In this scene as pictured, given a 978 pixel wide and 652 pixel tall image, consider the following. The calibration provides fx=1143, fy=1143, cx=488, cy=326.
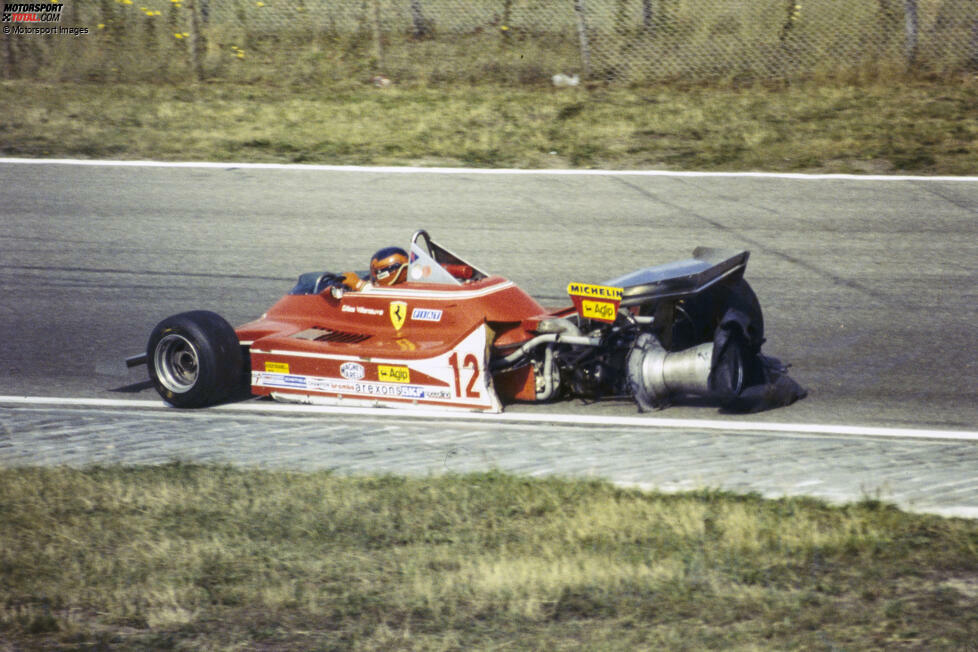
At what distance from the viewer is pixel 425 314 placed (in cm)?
798

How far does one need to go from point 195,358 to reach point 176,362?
26 centimetres

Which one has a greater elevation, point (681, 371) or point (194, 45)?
point (194, 45)

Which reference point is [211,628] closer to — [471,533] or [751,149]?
[471,533]

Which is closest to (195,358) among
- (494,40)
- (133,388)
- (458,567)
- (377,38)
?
(133,388)

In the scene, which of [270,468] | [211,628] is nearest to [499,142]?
[270,468]

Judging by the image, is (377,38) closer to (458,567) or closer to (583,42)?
(583,42)

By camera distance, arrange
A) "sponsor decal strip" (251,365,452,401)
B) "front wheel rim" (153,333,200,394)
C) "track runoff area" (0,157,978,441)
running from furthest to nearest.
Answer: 1. "front wheel rim" (153,333,200,394)
2. "sponsor decal strip" (251,365,452,401)
3. "track runoff area" (0,157,978,441)

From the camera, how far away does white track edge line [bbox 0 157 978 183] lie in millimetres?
13000

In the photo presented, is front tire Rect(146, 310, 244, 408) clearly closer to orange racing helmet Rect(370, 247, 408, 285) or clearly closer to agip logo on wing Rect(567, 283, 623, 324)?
orange racing helmet Rect(370, 247, 408, 285)

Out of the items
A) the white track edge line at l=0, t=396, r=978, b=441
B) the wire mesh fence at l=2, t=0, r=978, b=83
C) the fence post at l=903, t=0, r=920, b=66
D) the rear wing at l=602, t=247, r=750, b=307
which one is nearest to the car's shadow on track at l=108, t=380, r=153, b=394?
the white track edge line at l=0, t=396, r=978, b=441

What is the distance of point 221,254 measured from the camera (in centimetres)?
1128

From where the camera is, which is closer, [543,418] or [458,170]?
[543,418]

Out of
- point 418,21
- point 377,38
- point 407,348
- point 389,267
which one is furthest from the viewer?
point 418,21

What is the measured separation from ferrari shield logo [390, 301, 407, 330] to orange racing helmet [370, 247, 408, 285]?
0.27 meters
